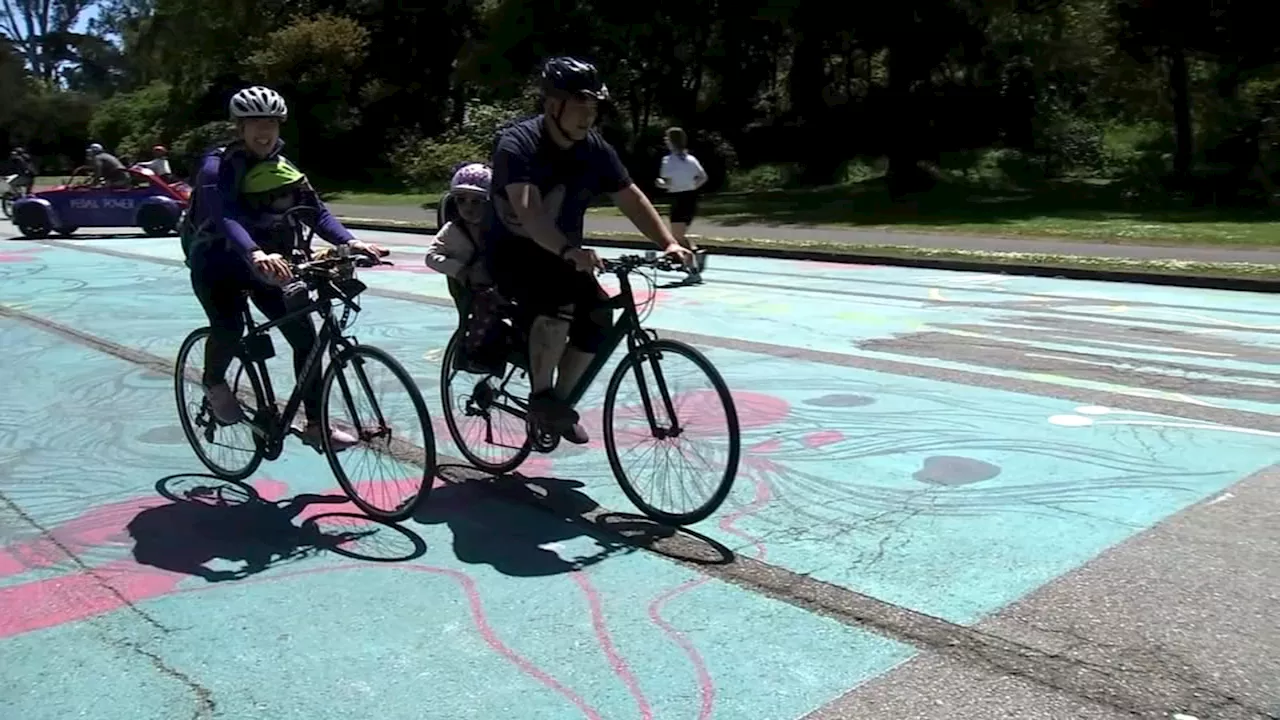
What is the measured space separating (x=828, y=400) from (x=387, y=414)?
9.08ft

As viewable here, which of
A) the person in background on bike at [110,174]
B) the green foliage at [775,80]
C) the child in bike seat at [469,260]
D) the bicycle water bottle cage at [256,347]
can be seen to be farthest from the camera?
the green foliage at [775,80]

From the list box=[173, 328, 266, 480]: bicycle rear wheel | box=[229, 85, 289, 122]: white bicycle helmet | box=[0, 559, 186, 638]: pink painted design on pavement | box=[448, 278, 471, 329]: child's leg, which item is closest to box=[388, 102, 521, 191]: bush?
box=[173, 328, 266, 480]: bicycle rear wheel

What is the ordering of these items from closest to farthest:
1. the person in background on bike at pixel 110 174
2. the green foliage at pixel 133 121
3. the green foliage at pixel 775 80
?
the person in background on bike at pixel 110 174
the green foliage at pixel 775 80
the green foliage at pixel 133 121

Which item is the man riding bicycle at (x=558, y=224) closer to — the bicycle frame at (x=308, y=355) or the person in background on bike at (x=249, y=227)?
the person in background on bike at (x=249, y=227)

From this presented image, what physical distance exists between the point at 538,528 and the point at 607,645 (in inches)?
47.2

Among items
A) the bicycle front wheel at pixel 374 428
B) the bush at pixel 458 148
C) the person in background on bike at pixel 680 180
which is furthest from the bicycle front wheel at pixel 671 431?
the bush at pixel 458 148

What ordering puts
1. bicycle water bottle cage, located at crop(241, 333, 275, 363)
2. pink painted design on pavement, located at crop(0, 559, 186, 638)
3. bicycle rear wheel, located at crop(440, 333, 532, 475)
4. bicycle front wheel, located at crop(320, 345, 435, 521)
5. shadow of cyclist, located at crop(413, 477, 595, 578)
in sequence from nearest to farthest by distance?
1. pink painted design on pavement, located at crop(0, 559, 186, 638)
2. shadow of cyclist, located at crop(413, 477, 595, 578)
3. bicycle front wheel, located at crop(320, 345, 435, 521)
4. bicycle water bottle cage, located at crop(241, 333, 275, 363)
5. bicycle rear wheel, located at crop(440, 333, 532, 475)

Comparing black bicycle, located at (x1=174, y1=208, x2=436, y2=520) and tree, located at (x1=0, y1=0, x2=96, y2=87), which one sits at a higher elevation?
tree, located at (x1=0, y1=0, x2=96, y2=87)

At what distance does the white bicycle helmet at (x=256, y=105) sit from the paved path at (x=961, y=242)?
12.5 m

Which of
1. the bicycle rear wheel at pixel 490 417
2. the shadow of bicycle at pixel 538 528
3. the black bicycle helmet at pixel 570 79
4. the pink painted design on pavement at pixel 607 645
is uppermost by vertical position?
the black bicycle helmet at pixel 570 79

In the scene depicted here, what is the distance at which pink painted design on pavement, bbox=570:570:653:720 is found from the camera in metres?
3.29

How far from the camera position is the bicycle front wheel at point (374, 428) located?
4.67 metres

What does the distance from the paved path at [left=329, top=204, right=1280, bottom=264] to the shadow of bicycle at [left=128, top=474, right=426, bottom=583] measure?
12.4m

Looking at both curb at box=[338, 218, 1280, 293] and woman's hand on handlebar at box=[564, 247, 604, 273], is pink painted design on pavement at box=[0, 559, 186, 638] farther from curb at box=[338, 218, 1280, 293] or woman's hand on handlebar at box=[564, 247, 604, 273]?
curb at box=[338, 218, 1280, 293]
